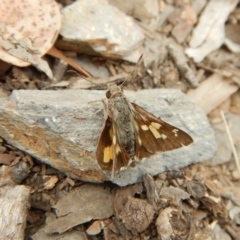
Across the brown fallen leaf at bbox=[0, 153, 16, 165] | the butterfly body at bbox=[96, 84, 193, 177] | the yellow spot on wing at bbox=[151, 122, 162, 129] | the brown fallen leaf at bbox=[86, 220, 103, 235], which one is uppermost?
the yellow spot on wing at bbox=[151, 122, 162, 129]

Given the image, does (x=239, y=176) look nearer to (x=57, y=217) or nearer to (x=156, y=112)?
(x=156, y=112)

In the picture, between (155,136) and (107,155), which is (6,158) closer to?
(107,155)

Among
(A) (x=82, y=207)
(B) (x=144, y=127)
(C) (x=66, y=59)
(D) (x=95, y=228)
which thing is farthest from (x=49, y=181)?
(C) (x=66, y=59)

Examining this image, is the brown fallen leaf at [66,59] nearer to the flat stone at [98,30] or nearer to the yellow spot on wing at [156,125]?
the flat stone at [98,30]

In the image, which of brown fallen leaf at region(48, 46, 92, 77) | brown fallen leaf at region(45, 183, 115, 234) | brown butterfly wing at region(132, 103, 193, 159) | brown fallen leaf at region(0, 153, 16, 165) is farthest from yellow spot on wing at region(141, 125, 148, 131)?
brown fallen leaf at region(0, 153, 16, 165)

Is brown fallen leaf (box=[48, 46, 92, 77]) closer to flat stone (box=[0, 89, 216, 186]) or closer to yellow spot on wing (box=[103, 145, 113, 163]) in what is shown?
flat stone (box=[0, 89, 216, 186])

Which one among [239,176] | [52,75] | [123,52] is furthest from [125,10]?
[239,176]

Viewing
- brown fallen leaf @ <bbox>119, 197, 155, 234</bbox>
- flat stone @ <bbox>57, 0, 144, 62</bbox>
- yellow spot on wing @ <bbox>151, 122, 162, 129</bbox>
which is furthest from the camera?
flat stone @ <bbox>57, 0, 144, 62</bbox>
